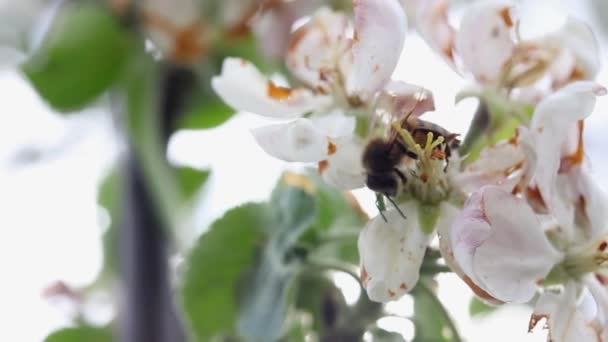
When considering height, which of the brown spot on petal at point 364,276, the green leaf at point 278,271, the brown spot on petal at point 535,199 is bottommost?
the green leaf at point 278,271

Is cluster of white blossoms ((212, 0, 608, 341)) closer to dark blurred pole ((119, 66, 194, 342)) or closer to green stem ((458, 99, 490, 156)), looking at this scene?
green stem ((458, 99, 490, 156))

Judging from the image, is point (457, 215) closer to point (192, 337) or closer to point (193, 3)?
point (192, 337)

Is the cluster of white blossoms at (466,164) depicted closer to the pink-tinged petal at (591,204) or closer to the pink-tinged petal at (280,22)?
the pink-tinged petal at (591,204)

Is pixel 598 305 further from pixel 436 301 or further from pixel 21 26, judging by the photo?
pixel 21 26

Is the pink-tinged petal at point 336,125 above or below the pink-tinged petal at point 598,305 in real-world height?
above

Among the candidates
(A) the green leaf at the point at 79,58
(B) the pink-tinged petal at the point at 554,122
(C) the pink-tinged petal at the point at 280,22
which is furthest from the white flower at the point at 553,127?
(A) the green leaf at the point at 79,58

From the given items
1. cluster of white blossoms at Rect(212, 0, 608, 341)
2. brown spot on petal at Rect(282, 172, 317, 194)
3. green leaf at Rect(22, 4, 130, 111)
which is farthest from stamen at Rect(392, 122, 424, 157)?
green leaf at Rect(22, 4, 130, 111)

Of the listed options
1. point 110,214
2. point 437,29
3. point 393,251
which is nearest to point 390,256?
point 393,251

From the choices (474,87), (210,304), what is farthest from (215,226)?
(474,87)
